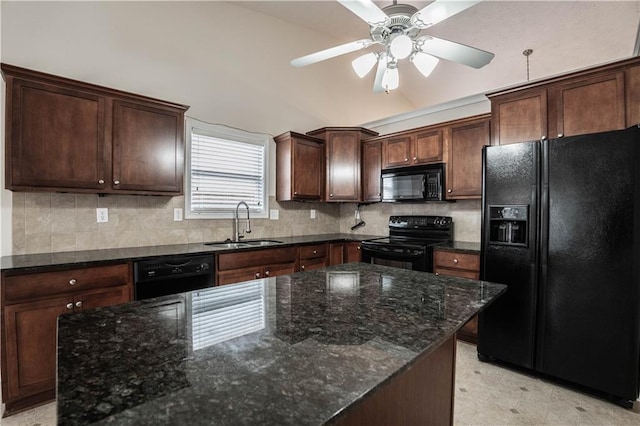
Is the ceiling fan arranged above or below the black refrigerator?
above

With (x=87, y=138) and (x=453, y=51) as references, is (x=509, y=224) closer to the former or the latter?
(x=453, y=51)

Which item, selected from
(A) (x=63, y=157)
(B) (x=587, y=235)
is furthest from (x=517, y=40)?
(A) (x=63, y=157)

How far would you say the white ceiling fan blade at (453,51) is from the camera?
180cm

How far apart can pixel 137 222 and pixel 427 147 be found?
3.10 meters

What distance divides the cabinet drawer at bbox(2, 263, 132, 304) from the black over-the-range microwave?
2.83 metres

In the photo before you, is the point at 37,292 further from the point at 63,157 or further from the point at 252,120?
the point at 252,120

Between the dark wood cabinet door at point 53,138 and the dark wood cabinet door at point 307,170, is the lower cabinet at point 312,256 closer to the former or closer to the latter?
the dark wood cabinet door at point 307,170

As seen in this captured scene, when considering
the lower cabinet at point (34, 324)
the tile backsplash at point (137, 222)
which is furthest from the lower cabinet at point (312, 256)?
the lower cabinet at point (34, 324)

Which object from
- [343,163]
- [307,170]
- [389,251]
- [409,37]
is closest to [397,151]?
[343,163]

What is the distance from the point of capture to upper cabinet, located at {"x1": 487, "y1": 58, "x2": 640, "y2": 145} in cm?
220

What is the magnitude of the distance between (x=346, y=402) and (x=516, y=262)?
235cm

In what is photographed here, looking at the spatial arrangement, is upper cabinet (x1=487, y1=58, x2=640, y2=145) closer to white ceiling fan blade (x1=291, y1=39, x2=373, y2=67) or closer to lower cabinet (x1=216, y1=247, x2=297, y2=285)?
white ceiling fan blade (x1=291, y1=39, x2=373, y2=67)

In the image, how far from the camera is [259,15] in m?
3.68

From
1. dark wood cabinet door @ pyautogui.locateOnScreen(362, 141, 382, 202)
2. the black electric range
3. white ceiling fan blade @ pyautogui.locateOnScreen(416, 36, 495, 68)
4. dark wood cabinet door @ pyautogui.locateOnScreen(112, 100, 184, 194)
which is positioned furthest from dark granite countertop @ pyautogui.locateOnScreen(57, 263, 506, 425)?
dark wood cabinet door @ pyautogui.locateOnScreen(362, 141, 382, 202)
